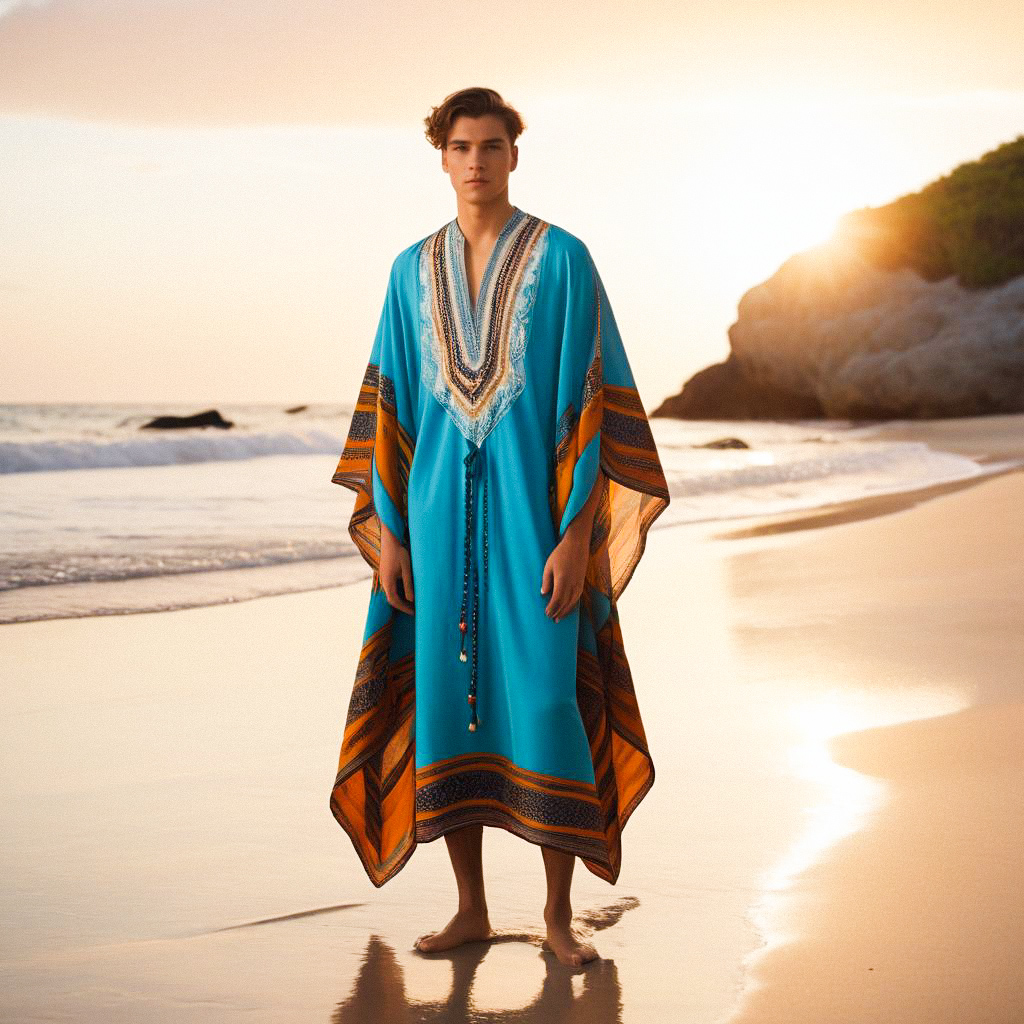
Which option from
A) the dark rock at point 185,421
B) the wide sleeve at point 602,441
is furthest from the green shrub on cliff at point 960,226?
the wide sleeve at point 602,441

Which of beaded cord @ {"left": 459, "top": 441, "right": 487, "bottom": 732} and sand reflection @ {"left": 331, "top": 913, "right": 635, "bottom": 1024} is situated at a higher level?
beaded cord @ {"left": 459, "top": 441, "right": 487, "bottom": 732}

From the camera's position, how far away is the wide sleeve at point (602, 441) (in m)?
2.55

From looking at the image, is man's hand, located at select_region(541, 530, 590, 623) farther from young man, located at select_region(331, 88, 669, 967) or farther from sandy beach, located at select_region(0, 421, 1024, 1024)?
sandy beach, located at select_region(0, 421, 1024, 1024)

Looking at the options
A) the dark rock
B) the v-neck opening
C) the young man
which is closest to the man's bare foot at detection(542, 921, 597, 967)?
the young man

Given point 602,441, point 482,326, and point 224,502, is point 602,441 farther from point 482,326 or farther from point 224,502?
point 224,502

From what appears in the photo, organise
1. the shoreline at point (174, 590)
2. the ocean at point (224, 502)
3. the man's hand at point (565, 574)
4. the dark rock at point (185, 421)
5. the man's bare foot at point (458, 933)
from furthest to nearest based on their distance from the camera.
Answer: the dark rock at point (185, 421), the ocean at point (224, 502), the shoreline at point (174, 590), the man's bare foot at point (458, 933), the man's hand at point (565, 574)

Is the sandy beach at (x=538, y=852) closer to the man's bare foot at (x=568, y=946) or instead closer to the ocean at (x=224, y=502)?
the man's bare foot at (x=568, y=946)

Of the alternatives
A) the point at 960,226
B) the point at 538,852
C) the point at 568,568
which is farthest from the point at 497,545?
the point at 960,226

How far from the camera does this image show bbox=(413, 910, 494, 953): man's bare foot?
2615mm

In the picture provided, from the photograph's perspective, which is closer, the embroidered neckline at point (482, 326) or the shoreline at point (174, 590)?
the embroidered neckline at point (482, 326)

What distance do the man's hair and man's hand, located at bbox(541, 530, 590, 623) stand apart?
80 cm

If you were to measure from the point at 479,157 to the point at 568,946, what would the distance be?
4.93 feet

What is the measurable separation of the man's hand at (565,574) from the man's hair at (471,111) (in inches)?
31.6

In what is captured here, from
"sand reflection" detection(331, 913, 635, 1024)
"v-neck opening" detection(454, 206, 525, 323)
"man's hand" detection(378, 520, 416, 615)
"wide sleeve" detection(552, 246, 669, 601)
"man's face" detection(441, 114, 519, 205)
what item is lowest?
"sand reflection" detection(331, 913, 635, 1024)
